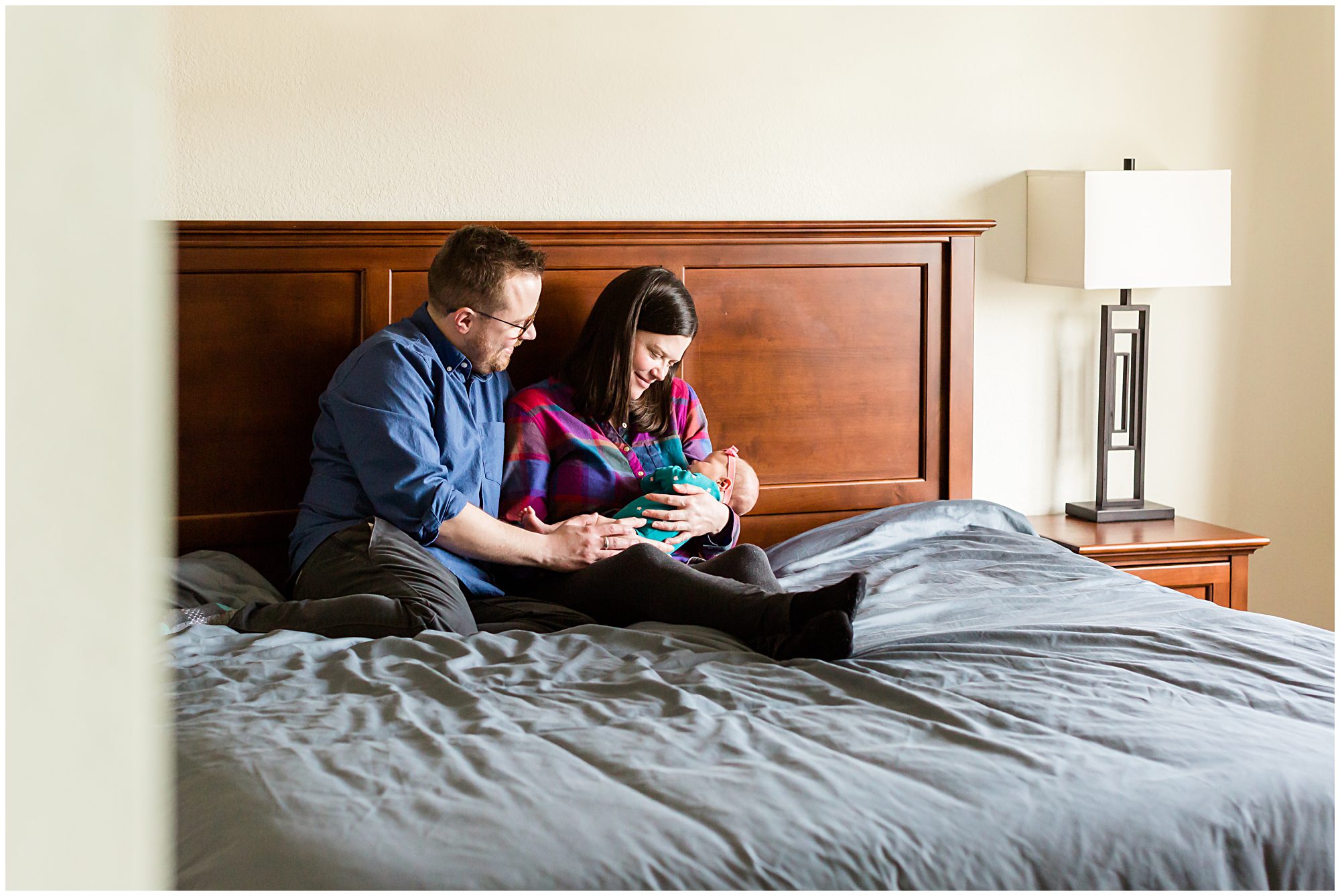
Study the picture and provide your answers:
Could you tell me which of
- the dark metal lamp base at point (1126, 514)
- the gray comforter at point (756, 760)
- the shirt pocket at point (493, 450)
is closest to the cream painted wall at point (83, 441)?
the gray comforter at point (756, 760)

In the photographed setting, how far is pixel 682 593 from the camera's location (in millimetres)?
1645

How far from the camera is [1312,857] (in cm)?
103

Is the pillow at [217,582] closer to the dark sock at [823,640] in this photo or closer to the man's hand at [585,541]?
the man's hand at [585,541]

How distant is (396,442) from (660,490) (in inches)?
20.4

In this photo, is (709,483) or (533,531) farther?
(709,483)

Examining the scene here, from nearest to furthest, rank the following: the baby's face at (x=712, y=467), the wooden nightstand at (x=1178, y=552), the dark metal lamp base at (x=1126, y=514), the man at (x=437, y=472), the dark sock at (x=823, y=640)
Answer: the dark sock at (x=823, y=640) → the man at (x=437, y=472) → the baby's face at (x=712, y=467) → the wooden nightstand at (x=1178, y=552) → the dark metal lamp base at (x=1126, y=514)

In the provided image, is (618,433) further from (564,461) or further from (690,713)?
(690,713)

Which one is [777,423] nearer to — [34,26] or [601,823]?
[601,823]

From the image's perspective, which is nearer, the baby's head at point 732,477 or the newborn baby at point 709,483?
the newborn baby at point 709,483

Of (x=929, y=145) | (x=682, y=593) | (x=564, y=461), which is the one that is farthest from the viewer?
(x=929, y=145)

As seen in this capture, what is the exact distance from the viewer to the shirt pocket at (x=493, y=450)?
2.06m

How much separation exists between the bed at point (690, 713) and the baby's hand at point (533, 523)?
400 millimetres

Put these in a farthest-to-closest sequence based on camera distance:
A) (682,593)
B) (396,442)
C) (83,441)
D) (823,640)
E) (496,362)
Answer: (496,362) < (396,442) < (682,593) < (823,640) < (83,441)

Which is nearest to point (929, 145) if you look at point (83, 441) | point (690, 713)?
point (690, 713)
